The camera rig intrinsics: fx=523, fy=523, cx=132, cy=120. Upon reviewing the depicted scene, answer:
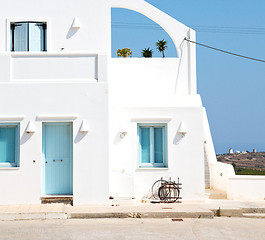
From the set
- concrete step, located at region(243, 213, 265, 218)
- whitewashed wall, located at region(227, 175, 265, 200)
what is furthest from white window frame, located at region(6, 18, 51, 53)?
concrete step, located at region(243, 213, 265, 218)

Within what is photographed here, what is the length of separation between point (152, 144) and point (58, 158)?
10.1ft

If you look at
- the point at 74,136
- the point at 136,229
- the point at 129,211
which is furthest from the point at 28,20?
the point at 136,229

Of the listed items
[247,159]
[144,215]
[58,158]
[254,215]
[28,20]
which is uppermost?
[28,20]

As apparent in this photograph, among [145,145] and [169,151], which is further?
[145,145]

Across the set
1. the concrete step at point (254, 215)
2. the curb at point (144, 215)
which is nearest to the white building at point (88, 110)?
the curb at point (144, 215)

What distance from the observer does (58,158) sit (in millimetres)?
14969

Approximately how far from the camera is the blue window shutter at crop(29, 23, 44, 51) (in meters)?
17.8

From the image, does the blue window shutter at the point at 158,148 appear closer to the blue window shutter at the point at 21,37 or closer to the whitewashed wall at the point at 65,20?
the whitewashed wall at the point at 65,20

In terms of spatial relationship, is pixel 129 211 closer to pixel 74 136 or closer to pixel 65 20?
pixel 74 136

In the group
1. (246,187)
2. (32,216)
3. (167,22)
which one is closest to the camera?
(32,216)

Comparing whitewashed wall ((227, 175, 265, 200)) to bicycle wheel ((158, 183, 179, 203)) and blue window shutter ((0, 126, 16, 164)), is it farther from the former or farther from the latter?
blue window shutter ((0, 126, 16, 164))

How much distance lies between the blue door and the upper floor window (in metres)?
4.08

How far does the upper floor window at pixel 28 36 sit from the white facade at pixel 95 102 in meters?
0.20

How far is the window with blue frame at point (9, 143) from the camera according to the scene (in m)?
14.8
